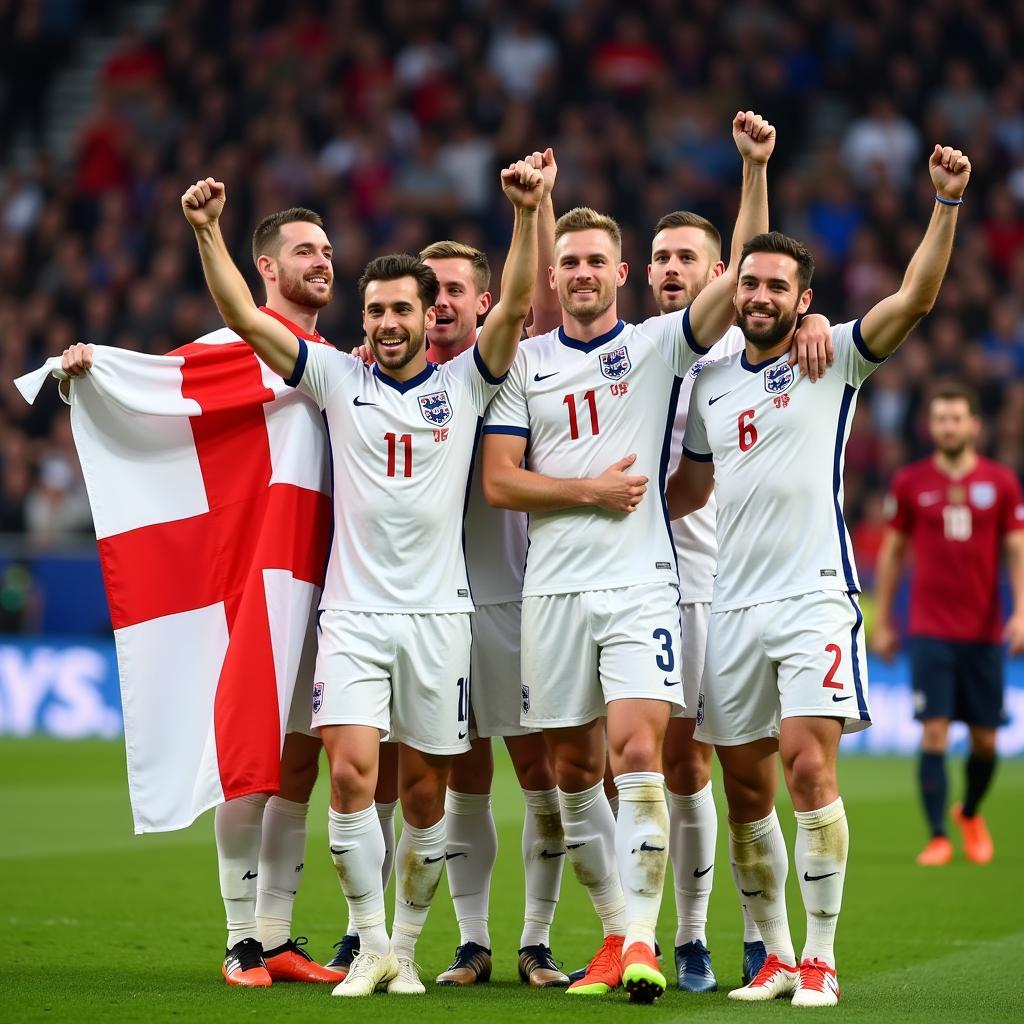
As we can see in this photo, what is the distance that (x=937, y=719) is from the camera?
10.2m

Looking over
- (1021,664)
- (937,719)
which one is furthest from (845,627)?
(1021,664)

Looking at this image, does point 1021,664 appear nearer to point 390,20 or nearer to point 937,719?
point 937,719

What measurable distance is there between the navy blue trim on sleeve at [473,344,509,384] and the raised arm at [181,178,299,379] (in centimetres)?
61

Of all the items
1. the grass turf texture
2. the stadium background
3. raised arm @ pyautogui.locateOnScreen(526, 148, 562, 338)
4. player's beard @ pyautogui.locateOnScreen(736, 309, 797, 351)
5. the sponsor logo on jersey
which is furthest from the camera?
the stadium background

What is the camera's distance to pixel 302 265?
21.6 feet

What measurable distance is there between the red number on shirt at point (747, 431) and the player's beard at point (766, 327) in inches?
9.5

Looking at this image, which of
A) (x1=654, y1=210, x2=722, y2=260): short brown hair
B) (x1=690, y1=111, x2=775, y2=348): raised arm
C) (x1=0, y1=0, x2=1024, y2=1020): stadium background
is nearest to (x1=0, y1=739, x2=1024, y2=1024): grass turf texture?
(x1=690, y1=111, x2=775, y2=348): raised arm

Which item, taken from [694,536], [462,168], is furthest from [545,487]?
[462,168]

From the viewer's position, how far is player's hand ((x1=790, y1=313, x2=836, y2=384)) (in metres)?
5.96

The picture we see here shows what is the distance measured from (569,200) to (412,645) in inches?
504

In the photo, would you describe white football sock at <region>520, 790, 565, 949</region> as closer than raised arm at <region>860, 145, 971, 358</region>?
No

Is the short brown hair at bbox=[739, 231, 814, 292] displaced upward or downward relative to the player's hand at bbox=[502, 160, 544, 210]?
downward

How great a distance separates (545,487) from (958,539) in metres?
5.12

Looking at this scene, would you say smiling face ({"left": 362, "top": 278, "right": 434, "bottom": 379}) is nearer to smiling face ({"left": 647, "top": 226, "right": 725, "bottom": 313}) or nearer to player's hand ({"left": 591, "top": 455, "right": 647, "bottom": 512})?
player's hand ({"left": 591, "top": 455, "right": 647, "bottom": 512})
